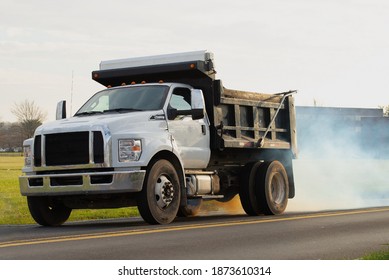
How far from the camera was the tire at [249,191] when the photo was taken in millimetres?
17922

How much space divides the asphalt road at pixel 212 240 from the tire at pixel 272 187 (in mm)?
2124

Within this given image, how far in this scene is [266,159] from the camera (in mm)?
19188

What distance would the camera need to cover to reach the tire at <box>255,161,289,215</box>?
17.9 meters

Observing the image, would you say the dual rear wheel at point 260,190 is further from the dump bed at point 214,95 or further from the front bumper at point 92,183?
the front bumper at point 92,183

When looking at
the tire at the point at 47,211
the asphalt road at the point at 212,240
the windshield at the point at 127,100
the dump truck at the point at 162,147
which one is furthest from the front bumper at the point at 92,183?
the windshield at the point at 127,100

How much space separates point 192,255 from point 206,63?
7556 mm

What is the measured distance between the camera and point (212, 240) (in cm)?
1172

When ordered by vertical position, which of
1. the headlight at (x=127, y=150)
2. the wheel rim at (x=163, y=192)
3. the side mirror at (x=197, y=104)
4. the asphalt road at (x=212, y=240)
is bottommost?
the asphalt road at (x=212, y=240)

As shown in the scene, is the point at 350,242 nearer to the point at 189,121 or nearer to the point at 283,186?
the point at 189,121

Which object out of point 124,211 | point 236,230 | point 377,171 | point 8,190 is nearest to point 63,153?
point 236,230

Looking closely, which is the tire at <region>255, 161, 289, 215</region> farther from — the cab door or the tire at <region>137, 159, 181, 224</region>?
the tire at <region>137, 159, 181, 224</region>

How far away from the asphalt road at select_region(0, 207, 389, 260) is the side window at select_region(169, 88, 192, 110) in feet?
7.46

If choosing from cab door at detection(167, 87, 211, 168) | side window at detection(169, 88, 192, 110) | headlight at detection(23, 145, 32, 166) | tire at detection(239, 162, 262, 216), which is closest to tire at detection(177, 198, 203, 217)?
tire at detection(239, 162, 262, 216)

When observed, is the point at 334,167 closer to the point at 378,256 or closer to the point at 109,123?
the point at 109,123
